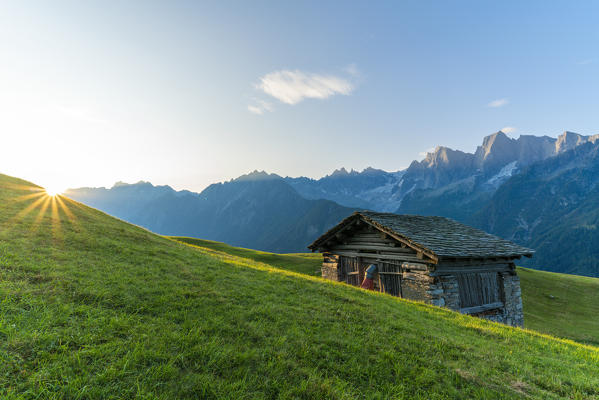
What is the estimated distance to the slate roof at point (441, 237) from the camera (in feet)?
48.0

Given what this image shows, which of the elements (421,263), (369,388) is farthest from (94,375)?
(421,263)

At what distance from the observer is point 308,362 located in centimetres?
518

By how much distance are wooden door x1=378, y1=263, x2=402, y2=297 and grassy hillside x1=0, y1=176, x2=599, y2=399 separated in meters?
6.00

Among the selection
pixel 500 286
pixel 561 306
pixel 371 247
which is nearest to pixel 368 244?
pixel 371 247

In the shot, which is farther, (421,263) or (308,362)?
(421,263)

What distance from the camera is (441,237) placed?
16.7 metres

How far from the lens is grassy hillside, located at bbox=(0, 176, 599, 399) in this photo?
3.97 m

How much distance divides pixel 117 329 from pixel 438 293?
47.8 ft

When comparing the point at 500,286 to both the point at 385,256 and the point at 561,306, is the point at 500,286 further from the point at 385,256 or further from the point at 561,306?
the point at 561,306

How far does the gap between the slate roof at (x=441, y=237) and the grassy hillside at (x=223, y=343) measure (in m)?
5.38

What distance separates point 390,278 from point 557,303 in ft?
96.5

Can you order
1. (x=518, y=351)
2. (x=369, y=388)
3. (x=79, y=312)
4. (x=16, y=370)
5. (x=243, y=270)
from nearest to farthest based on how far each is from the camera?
(x=16, y=370) → (x=369, y=388) → (x=79, y=312) → (x=518, y=351) → (x=243, y=270)

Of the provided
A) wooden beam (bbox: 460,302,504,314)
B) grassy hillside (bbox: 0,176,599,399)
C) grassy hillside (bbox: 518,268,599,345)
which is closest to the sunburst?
grassy hillside (bbox: 0,176,599,399)

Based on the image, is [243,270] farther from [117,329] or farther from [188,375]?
[188,375]
